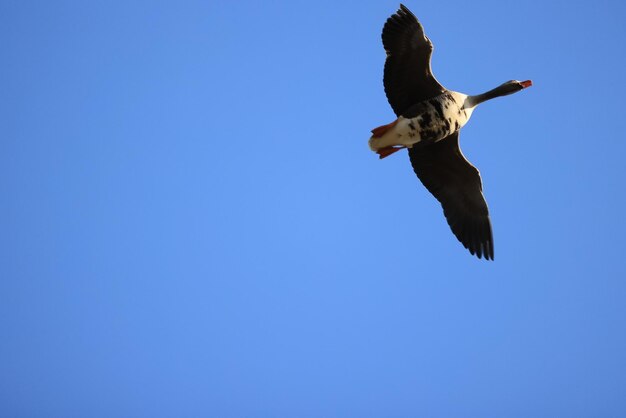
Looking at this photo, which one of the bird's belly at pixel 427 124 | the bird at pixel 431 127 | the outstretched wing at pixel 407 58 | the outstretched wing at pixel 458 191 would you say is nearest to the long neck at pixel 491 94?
the bird at pixel 431 127

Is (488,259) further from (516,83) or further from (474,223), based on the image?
(516,83)

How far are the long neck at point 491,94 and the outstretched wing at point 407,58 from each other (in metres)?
0.56

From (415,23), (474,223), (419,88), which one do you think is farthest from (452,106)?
(474,223)

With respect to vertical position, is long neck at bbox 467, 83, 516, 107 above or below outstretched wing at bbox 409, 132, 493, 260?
above

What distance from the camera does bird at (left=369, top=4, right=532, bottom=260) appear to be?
30.1 ft

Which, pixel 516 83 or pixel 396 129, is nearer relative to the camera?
pixel 396 129

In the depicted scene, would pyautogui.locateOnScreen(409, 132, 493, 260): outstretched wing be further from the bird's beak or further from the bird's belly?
the bird's beak

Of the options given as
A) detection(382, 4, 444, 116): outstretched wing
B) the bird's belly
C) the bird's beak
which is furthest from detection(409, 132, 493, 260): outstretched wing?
the bird's beak

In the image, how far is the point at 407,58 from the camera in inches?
364

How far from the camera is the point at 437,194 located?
10.4 metres

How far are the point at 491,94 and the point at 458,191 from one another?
1658mm

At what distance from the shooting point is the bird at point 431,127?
30.1 ft

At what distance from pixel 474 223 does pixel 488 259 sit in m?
0.64

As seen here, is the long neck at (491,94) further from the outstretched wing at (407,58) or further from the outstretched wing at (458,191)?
the outstretched wing at (458,191)
